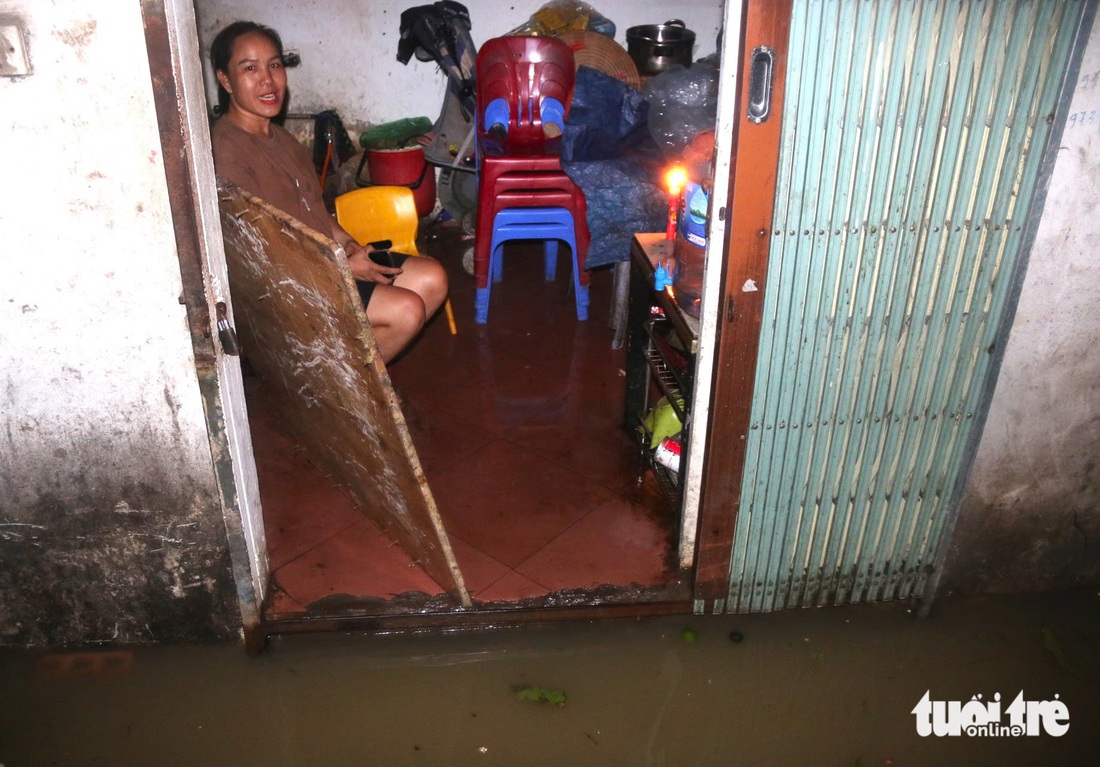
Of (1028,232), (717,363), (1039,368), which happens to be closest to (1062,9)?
Result: (1028,232)

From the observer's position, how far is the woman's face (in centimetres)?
320

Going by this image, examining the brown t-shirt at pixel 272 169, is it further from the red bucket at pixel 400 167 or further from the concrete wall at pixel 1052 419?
the concrete wall at pixel 1052 419

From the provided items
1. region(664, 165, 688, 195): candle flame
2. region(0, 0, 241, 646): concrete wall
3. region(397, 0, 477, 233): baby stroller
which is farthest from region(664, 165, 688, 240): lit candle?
region(397, 0, 477, 233): baby stroller

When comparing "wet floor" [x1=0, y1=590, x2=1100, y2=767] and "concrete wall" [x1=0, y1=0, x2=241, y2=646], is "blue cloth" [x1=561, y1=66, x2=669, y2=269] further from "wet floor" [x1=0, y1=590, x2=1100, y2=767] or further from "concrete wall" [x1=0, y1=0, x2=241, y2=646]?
"concrete wall" [x1=0, y1=0, x2=241, y2=646]

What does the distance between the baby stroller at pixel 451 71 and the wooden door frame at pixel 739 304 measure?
150 inches

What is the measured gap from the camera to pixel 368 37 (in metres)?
6.39

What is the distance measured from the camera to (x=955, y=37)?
2039 mm

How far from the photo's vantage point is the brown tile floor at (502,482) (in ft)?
9.91

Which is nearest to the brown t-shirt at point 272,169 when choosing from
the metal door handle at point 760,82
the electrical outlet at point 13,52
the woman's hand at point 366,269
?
the woman's hand at point 366,269

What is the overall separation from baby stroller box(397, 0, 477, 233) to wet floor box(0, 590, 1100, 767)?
389 cm

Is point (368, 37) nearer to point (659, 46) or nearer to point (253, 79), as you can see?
point (659, 46)

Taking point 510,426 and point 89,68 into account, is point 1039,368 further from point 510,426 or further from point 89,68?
point 89,68

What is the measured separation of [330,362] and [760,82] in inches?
58.4

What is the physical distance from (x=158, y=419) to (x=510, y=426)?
5.93 ft
